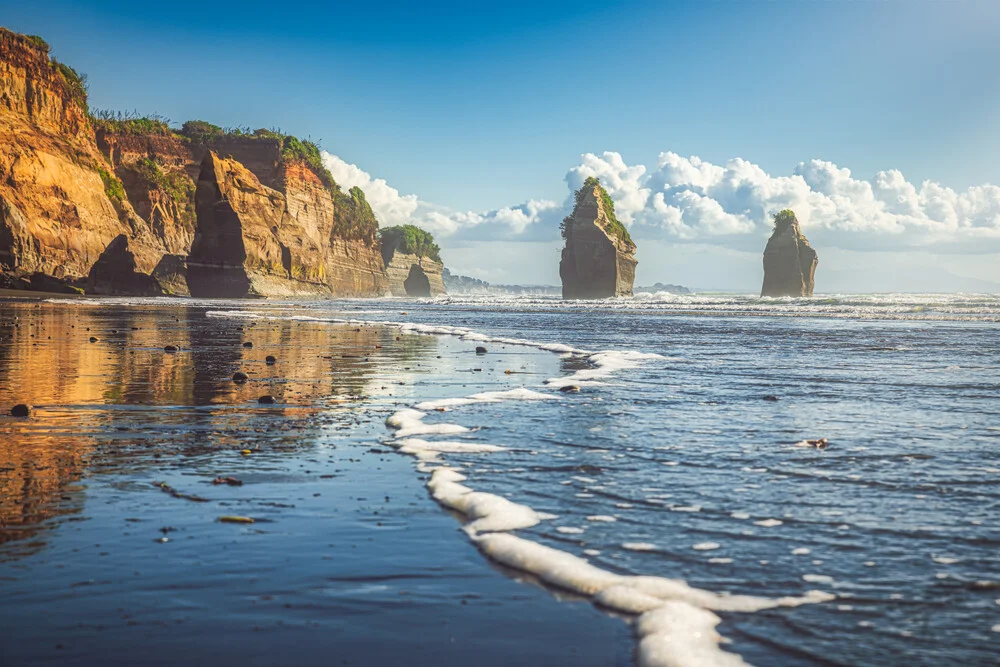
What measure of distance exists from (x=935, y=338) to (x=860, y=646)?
26.6 metres

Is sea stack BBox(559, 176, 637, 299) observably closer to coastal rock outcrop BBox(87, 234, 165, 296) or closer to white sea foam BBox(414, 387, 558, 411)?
coastal rock outcrop BBox(87, 234, 165, 296)

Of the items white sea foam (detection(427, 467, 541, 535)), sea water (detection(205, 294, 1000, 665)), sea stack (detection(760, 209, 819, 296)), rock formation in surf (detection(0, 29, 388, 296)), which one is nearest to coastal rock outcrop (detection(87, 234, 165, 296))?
rock formation in surf (detection(0, 29, 388, 296))

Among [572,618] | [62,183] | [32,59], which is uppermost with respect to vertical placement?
[32,59]

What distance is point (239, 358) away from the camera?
677 inches

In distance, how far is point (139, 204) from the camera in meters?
115

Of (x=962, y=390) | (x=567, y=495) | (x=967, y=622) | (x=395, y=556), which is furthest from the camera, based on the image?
(x=962, y=390)

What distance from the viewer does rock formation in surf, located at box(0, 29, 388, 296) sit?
71.9 m

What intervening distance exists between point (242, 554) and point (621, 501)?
2.72 meters

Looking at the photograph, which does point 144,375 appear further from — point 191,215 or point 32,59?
point 191,215

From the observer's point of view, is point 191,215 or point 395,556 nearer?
point 395,556

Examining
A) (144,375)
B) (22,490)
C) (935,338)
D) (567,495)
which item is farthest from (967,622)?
(935,338)

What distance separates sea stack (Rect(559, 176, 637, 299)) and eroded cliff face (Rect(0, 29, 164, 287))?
213 ft

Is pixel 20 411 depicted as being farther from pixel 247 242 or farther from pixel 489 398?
pixel 247 242

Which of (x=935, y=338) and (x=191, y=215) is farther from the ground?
(x=191, y=215)
